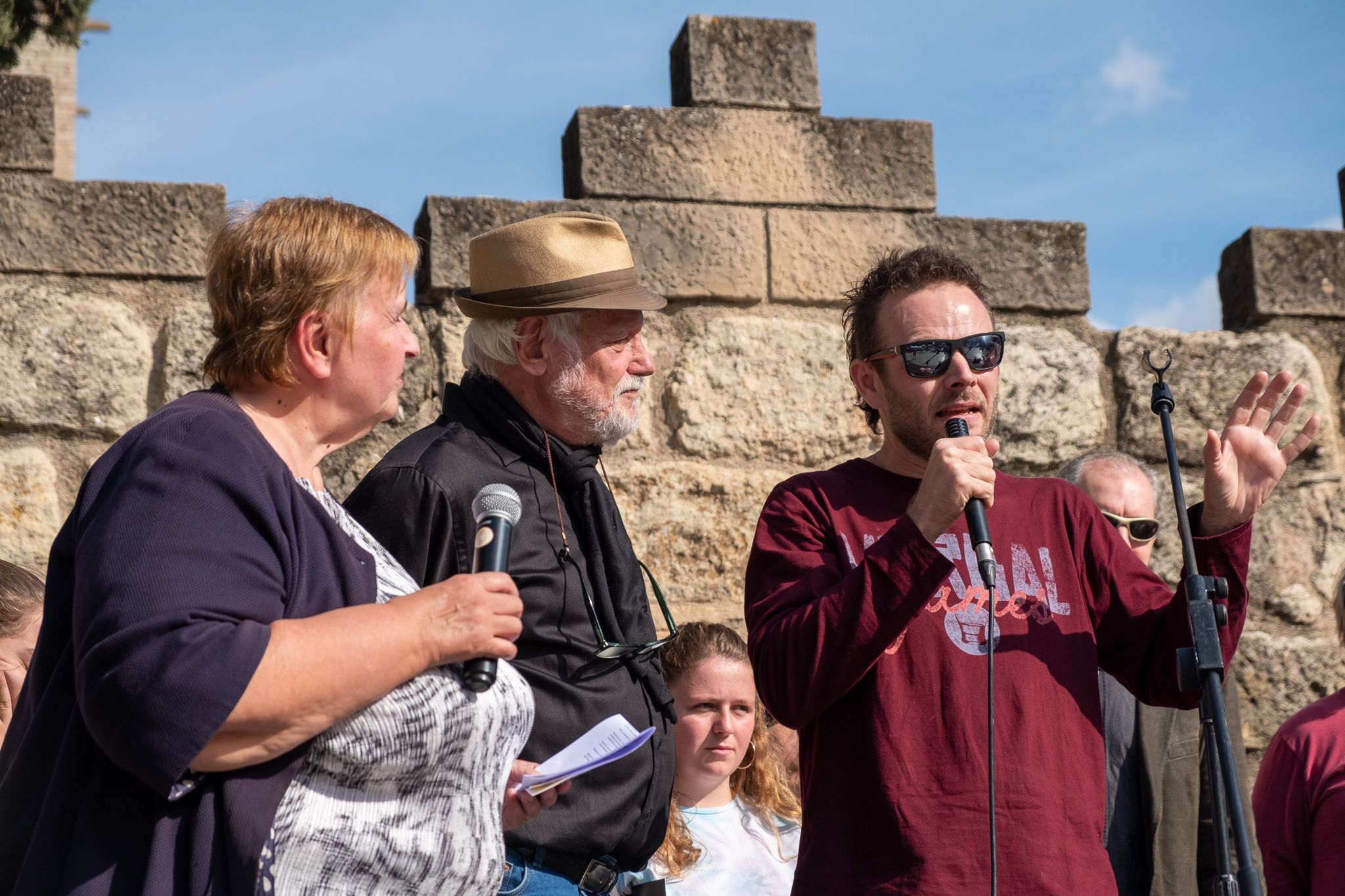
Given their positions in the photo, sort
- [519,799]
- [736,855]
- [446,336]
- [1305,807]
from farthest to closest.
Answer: [446,336] → [736,855] → [1305,807] → [519,799]

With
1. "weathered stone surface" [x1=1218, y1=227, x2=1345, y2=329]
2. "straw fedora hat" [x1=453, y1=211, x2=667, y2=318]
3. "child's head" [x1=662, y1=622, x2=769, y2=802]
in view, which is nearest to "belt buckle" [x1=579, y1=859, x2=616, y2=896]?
"straw fedora hat" [x1=453, y1=211, x2=667, y2=318]

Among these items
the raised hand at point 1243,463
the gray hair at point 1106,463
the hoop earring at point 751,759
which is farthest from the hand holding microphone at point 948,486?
the gray hair at point 1106,463

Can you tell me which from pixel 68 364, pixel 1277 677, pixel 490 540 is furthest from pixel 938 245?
pixel 490 540

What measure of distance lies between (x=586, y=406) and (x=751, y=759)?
158cm

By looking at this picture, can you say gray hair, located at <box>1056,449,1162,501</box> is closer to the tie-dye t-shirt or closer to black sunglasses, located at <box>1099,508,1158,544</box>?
black sunglasses, located at <box>1099,508,1158,544</box>

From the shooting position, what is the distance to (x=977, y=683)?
2682 millimetres

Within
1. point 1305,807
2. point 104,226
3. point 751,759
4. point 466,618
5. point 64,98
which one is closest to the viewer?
point 466,618

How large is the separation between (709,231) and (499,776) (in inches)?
113

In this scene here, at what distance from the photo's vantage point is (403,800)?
79.9 inches

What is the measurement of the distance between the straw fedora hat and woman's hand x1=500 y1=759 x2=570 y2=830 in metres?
0.98

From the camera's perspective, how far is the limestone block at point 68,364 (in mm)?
4262

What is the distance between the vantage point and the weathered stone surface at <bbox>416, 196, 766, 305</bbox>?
14.9ft

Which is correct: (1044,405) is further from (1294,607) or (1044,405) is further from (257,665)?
(257,665)

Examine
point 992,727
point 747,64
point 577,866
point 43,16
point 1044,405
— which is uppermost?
point 43,16
